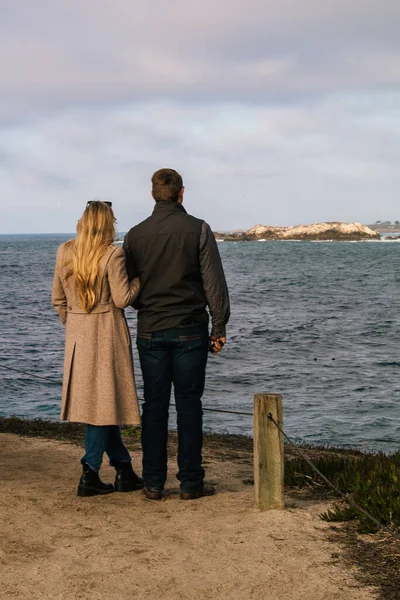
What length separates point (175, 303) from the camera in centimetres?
595

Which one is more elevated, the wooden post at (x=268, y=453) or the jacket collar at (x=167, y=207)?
the jacket collar at (x=167, y=207)

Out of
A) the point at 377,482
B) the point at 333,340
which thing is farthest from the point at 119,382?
the point at 333,340

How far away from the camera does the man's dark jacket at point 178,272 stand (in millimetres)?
5918

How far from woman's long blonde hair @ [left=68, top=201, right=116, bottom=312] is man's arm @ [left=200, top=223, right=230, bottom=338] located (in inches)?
26.4

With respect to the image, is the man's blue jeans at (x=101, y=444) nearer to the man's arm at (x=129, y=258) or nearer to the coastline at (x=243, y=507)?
the coastline at (x=243, y=507)

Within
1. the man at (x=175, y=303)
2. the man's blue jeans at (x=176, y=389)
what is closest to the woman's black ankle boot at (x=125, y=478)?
the man's blue jeans at (x=176, y=389)

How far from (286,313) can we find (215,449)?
25.7 meters

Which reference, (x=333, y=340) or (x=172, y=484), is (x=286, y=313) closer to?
(x=333, y=340)

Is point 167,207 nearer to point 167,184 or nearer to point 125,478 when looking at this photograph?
point 167,184

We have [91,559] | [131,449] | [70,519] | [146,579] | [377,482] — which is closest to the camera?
[146,579]

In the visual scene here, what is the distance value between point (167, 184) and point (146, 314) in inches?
37.8

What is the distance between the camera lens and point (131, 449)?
8.88 meters

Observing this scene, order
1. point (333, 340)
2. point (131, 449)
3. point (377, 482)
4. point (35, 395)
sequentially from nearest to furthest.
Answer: point (377, 482) → point (131, 449) → point (35, 395) → point (333, 340)

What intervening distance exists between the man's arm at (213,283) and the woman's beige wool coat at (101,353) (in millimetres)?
539
